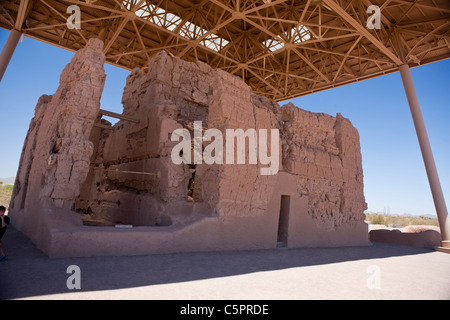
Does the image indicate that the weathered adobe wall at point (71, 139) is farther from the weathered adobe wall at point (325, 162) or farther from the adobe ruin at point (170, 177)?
the weathered adobe wall at point (325, 162)

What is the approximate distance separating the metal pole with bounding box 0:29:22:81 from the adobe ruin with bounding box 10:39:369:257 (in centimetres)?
197

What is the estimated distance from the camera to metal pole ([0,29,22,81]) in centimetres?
900

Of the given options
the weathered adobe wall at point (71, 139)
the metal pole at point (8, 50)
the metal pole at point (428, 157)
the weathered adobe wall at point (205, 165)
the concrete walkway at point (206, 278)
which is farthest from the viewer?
the metal pole at point (428, 157)

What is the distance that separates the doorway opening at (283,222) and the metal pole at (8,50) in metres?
9.63

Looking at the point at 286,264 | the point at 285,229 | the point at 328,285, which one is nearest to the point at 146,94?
the point at 285,229

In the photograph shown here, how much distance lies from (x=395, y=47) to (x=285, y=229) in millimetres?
8852

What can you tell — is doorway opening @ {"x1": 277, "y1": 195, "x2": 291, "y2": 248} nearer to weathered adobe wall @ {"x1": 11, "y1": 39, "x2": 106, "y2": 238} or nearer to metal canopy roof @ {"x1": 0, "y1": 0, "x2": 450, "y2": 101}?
weathered adobe wall @ {"x1": 11, "y1": 39, "x2": 106, "y2": 238}

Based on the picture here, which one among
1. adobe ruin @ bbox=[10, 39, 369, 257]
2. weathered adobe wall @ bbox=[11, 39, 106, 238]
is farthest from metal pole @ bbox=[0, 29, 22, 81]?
weathered adobe wall @ bbox=[11, 39, 106, 238]

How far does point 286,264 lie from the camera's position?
15.8 ft

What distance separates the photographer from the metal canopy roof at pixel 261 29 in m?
9.90

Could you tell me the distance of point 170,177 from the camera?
254 inches

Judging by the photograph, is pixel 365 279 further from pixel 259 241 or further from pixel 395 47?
pixel 395 47

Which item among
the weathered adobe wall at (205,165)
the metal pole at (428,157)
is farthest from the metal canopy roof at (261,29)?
the weathered adobe wall at (205,165)
